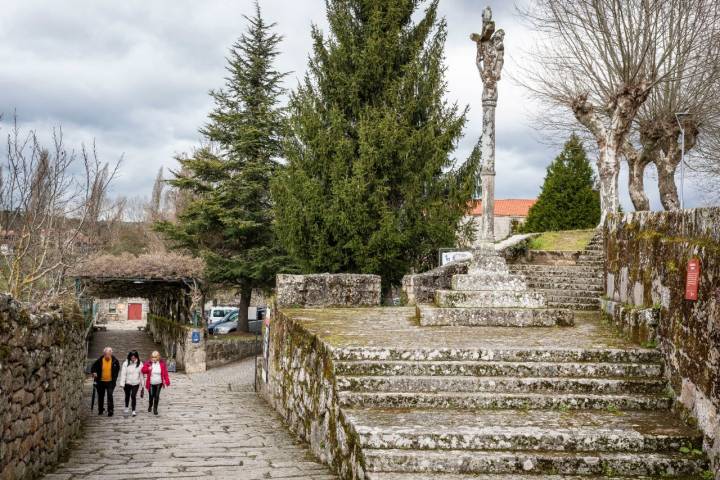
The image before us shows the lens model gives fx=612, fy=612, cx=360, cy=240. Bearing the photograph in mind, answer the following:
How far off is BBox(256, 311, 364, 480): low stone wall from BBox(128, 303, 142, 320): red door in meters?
49.5

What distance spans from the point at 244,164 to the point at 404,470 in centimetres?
2205

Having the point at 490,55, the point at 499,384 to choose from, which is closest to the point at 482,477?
the point at 499,384

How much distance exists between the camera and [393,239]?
16.6 m

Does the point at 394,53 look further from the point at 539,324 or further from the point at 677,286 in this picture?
the point at 677,286

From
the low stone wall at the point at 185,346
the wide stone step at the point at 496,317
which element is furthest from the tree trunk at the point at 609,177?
the low stone wall at the point at 185,346

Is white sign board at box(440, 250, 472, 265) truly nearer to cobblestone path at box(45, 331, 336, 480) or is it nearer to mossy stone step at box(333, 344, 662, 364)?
cobblestone path at box(45, 331, 336, 480)

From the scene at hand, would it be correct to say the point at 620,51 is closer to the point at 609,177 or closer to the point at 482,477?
the point at 609,177

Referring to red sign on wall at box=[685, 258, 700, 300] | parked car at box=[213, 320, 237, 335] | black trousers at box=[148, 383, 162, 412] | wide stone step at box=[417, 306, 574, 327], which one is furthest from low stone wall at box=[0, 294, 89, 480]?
parked car at box=[213, 320, 237, 335]

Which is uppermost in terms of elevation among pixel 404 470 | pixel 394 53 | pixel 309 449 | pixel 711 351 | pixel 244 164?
pixel 394 53

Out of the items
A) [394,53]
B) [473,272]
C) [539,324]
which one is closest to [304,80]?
[394,53]

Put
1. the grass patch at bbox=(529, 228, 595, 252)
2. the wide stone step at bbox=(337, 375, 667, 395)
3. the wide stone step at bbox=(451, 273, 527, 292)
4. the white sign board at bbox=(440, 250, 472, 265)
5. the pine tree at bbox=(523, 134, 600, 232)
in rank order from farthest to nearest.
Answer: the pine tree at bbox=(523, 134, 600, 232)
the grass patch at bbox=(529, 228, 595, 252)
the white sign board at bbox=(440, 250, 472, 265)
the wide stone step at bbox=(451, 273, 527, 292)
the wide stone step at bbox=(337, 375, 667, 395)

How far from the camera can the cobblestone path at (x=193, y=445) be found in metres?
6.20

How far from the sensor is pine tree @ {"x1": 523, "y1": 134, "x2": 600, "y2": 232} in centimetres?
2873

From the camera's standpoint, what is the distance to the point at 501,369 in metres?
6.22
